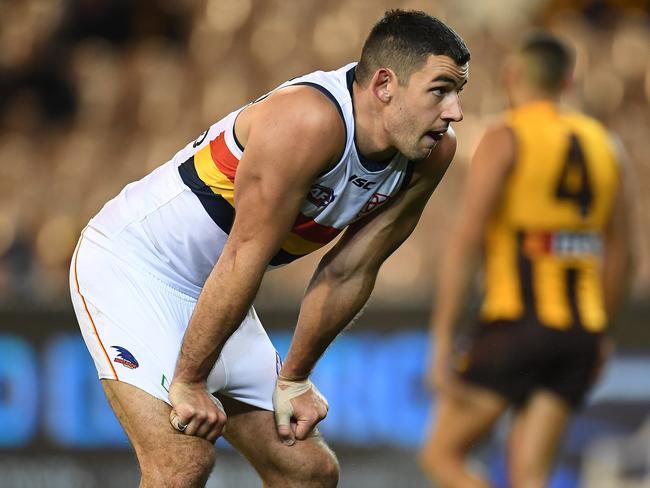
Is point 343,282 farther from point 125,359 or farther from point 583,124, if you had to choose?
point 583,124

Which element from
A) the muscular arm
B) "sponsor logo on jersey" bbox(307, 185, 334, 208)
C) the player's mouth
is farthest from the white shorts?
the player's mouth

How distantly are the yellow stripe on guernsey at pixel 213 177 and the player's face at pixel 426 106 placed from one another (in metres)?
0.54

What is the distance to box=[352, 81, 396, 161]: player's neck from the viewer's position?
146 inches

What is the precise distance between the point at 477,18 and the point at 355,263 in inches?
322

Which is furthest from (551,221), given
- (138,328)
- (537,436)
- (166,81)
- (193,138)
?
(166,81)

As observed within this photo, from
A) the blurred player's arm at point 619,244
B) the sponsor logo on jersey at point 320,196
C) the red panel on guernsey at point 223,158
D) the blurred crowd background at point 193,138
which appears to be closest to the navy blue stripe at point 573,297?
the blurred player's arm at point 619,244

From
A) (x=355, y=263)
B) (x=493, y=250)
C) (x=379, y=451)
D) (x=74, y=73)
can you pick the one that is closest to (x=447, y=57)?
(x=355, y=263)

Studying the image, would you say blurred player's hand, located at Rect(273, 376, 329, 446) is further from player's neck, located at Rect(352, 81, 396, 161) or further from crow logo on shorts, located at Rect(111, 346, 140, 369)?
player's neck, located at Rect(352, 81, 396, 161)

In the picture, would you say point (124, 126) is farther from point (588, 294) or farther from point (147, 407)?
point (147, 407)

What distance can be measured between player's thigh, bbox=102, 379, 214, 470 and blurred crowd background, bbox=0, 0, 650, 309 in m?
4.77

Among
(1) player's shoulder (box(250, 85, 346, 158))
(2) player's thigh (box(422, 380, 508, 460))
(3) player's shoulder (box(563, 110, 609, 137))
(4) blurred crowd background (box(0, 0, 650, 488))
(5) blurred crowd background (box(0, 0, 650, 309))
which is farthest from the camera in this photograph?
(5) blurred crowd background (box(0, 0, 650, 309))

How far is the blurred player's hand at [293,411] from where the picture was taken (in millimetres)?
4184

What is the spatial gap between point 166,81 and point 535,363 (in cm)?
542

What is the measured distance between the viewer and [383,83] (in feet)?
12.1
